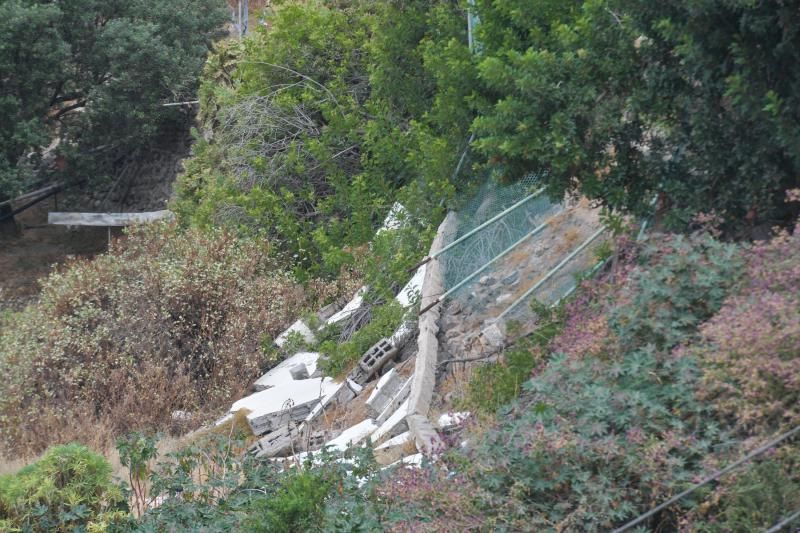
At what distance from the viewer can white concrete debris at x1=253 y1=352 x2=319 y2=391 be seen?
10.9 metres

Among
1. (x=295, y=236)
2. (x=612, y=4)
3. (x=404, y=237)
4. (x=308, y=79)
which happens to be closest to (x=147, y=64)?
(x=308, y=79)

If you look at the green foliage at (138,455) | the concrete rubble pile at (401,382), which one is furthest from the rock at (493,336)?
the green foliage at (138,455)

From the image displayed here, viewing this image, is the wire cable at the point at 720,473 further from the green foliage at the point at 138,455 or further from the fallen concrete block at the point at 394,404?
the fallen concrete block at the point at 394,404

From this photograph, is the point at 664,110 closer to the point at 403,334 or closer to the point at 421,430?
the point at 421,430

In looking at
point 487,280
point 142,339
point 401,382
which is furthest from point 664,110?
Answer: point 142,339

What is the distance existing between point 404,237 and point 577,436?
239 inches

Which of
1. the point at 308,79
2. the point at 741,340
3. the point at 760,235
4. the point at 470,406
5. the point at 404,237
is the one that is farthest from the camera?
the point at 308,79

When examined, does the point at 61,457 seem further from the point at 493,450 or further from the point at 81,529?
the point at 493,450

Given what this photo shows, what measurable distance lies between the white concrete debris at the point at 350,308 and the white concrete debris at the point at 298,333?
0.27 metres

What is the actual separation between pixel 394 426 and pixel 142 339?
4.90 m

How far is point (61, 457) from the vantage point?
20.1 feet

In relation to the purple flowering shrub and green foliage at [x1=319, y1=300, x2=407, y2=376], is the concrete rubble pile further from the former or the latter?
the purple flowering shrub

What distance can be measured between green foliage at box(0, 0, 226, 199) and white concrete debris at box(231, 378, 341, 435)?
12908mm

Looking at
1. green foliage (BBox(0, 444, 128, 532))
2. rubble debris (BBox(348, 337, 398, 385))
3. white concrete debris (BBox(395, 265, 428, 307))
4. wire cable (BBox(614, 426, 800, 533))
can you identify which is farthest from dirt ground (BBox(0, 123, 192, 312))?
wire cable (BBox(614, 426, 800, 533))
